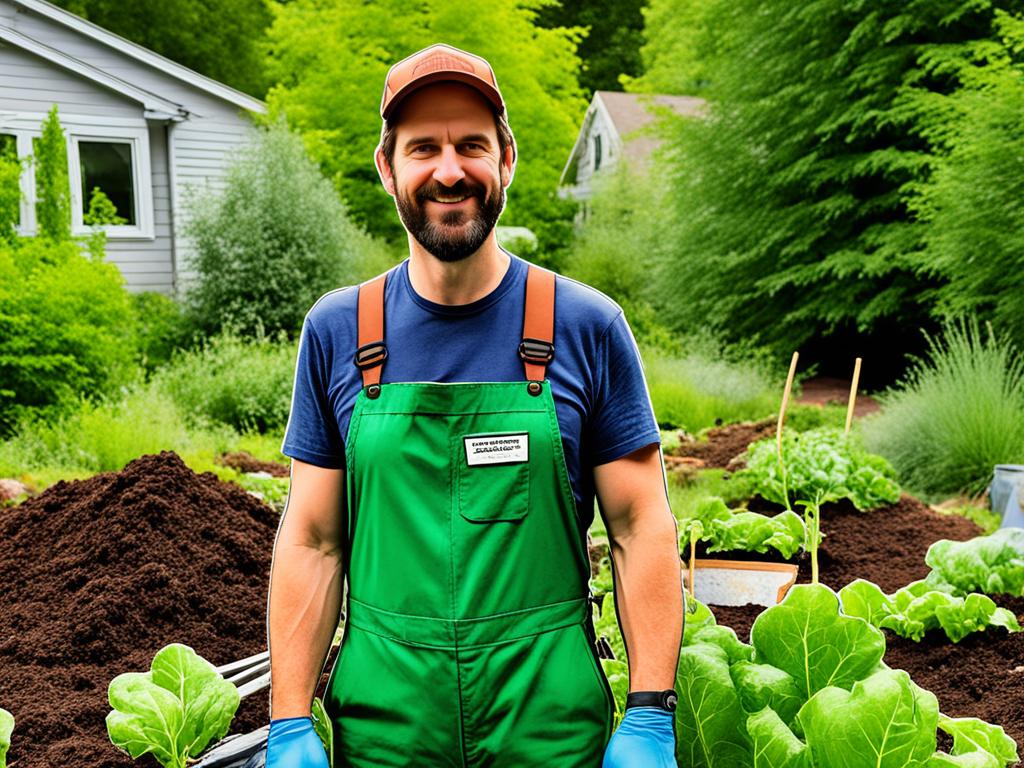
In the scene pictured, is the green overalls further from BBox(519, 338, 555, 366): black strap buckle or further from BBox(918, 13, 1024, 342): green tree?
BBox(918, 13, 1024, 342): green tree

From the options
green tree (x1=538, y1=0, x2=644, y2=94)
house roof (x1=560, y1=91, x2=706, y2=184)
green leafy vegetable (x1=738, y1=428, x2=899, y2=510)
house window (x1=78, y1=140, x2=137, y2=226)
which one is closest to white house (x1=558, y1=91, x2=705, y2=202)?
house roof (x1=560, y1=91, x2=706, y2=184)

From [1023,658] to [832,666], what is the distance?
5.80ft

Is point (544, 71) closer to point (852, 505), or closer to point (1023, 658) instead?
point (852, 505)

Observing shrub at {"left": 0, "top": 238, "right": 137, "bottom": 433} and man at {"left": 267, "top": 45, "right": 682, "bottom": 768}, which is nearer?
man at {"left": 267, "top": 45, "right": 682, "bottom": 768}

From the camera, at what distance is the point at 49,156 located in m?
11.4

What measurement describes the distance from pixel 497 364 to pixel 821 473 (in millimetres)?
4193

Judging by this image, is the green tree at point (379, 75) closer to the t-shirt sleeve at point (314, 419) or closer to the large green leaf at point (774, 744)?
the t-shirt sleeve at point (314, 419)

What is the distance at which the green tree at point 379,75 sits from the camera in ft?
68.3

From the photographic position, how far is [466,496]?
192cm

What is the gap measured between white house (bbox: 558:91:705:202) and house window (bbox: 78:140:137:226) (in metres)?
15.0

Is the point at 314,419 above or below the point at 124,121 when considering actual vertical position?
below

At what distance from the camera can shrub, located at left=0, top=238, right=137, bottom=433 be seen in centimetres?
927

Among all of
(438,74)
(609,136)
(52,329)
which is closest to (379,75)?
(52,329)

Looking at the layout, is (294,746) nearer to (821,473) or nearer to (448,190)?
(448,190)
